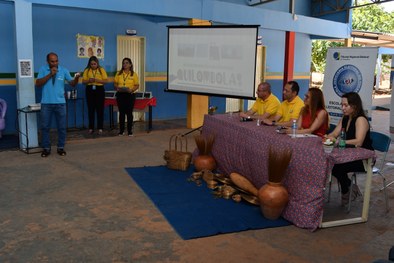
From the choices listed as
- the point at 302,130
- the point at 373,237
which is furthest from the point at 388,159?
the point at 373,237

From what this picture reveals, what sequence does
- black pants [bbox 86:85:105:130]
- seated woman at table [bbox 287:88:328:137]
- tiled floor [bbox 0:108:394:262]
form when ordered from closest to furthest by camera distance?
tiled floor [bbox 0:108:394:262] < seated woman at table [bbox 287:88:328:137] < black pants [bbox 86:85:105:130]

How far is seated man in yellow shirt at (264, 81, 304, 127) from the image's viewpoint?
5.09 m

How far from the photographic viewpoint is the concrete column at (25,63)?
5.98 m

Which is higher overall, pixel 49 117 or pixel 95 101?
pixel 95 101

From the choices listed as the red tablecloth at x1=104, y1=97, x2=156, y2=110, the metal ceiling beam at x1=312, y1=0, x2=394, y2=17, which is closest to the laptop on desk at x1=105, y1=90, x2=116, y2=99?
the red tablecloth at x1=104, y1=97, x2=156, y2=110

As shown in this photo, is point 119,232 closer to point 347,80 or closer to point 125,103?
point 125,103

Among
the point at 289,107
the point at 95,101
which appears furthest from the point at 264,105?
the point at 95,101

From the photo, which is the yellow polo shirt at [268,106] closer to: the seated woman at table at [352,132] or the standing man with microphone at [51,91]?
the seated woman at table at [352,132]

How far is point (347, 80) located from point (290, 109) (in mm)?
1942

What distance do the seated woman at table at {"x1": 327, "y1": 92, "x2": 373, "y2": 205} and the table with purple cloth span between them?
249mm

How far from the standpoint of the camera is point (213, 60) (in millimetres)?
6746

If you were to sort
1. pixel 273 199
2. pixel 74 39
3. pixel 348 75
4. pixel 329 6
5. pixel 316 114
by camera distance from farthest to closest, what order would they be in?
1. pixel 329 6
2. pixel 74 39
3. pixel 348 75
4. pixel 316 114
5. pixel 273 199

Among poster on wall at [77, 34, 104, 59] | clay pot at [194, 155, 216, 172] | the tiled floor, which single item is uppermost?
poster on wall at [77, 34, 104, 59]

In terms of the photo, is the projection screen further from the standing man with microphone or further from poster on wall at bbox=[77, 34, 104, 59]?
poster on wall at bbox=[77, 34, 104, 59]
